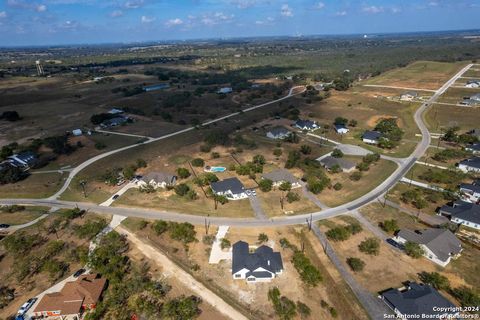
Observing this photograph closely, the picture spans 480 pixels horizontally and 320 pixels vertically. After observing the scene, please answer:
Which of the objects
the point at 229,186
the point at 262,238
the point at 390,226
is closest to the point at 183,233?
the point at 262,238

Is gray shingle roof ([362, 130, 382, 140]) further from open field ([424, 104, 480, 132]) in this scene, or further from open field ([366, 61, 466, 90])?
open field ([366, 61, 466, 90])

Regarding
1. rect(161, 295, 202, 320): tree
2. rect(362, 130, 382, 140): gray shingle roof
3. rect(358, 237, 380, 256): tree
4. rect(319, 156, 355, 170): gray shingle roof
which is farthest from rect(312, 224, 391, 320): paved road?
rect(362, 130, 382, 140): gray shingle roof

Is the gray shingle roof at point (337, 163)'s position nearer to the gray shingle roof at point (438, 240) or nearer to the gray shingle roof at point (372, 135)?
the gray shingle roof at point (372, 135)

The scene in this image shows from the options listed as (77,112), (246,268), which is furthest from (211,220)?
(77,112)

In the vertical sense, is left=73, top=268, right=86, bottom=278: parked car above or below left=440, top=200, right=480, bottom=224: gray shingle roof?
below

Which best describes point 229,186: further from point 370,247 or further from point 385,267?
point 385,267

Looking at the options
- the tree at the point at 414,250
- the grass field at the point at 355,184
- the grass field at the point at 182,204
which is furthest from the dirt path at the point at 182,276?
the grass field at the point at 355,184
